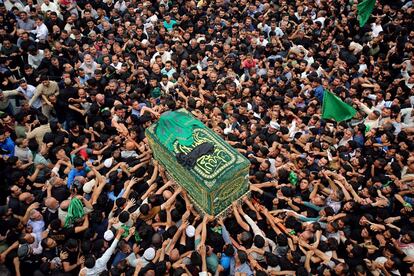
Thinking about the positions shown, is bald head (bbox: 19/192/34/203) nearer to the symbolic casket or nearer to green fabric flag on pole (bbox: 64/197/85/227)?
green fabric flag on pole (bbox: 64/197/85/227)

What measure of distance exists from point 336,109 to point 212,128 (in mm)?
2567

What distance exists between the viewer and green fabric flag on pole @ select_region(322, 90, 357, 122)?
23.6ft

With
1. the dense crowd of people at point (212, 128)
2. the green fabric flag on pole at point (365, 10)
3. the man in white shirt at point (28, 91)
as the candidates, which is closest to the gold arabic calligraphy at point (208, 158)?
the dense crowd of people at point (212, 128)

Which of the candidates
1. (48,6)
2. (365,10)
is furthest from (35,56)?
(365,10)

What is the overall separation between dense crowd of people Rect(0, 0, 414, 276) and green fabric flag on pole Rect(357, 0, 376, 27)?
545 millimetres

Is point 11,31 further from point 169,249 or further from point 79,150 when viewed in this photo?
point 169,249

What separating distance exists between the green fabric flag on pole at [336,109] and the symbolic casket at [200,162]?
7.73ft

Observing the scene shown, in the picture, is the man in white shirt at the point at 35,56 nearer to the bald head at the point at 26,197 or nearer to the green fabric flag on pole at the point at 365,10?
the bald head at the point at 26,197

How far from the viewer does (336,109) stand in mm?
7270

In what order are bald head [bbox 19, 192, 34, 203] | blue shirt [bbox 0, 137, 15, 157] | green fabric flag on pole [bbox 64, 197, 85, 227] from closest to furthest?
green fabric flag on pole [bbox 64, 197, 85, 227] → bald head [bbox 19, 192, 34, 203] → blue shirt [bbox 0, 137, 15, 157]

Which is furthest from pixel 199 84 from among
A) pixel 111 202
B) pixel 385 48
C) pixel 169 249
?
pixel 385 48

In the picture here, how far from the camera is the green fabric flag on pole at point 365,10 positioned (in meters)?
9.63

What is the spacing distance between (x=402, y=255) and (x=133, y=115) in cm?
548

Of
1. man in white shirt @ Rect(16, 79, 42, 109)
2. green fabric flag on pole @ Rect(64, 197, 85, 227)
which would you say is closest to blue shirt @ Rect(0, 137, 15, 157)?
man in white shirt @ Rect(16, 79, 42, 109)
